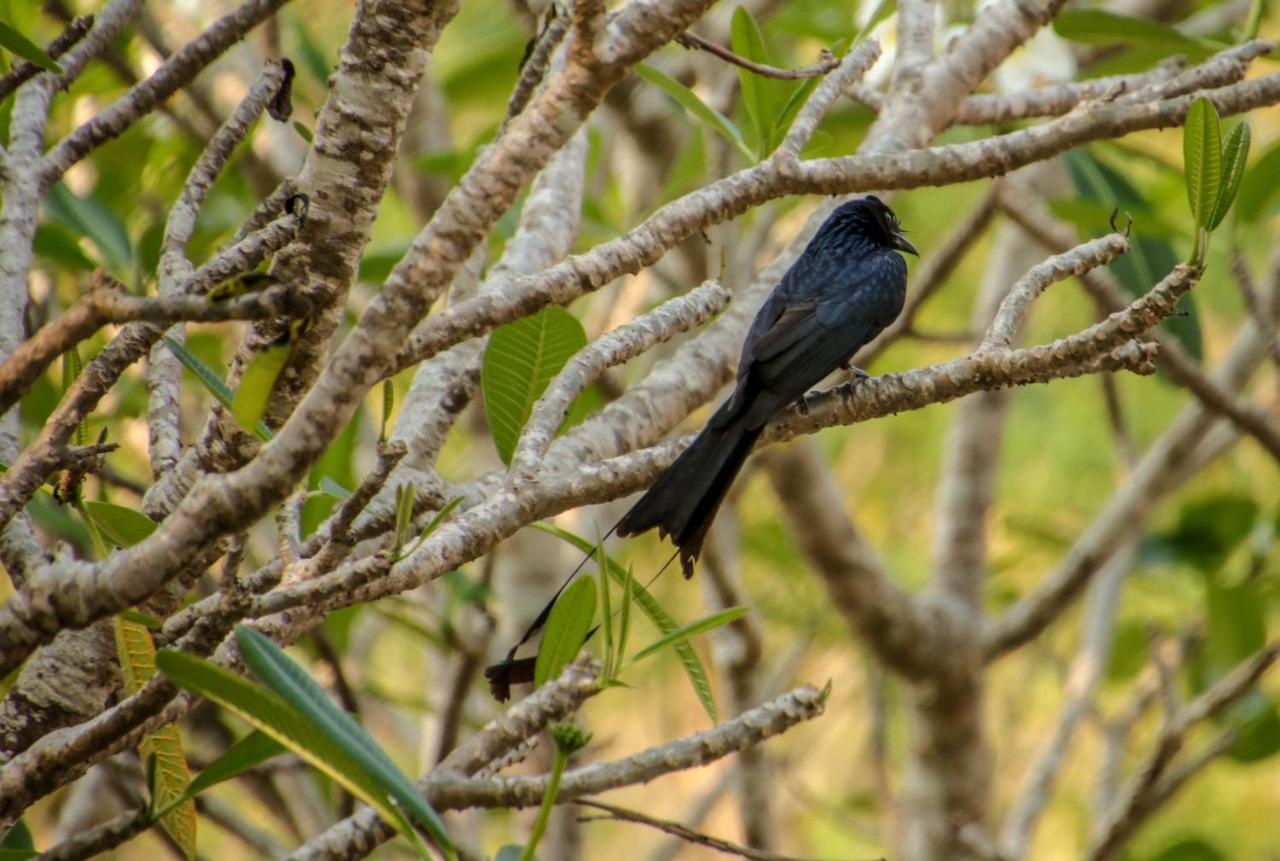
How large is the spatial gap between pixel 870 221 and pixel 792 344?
3.00 ft

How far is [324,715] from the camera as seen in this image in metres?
1.14

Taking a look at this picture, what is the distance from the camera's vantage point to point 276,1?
1.74 meters

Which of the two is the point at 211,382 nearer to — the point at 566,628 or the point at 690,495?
the point at 566,628

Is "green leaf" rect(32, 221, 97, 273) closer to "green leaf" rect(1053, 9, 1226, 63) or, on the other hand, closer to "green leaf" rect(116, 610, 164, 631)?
"green leaf" rect(116, 610, 164, 631)

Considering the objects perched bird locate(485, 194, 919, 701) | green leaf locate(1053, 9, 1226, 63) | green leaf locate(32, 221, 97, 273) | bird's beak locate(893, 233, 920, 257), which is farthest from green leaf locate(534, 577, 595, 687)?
bird's beak locate(893, 233, 920, 257)

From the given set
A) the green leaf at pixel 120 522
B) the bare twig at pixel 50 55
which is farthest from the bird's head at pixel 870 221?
the green leaf at pixel 120 522

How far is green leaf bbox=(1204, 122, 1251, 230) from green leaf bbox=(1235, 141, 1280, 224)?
1.37m

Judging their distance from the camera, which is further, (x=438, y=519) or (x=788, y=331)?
(x=788, y=331)

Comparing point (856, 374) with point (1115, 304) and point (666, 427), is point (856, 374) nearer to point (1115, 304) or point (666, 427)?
point (666, 427)

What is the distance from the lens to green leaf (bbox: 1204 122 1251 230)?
158cm

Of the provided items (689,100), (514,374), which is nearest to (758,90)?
(689,100)

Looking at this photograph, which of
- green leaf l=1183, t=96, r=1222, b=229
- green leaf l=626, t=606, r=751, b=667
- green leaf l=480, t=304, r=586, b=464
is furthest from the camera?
green leaf l=480, t=304, r=586, b=464

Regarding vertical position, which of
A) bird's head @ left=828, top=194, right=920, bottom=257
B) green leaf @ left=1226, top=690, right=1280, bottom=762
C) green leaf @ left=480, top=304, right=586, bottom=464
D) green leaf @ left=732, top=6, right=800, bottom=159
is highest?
bird's head @ left=828, top=194, right=920, bottom=257

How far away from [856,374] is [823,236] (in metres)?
0.49
